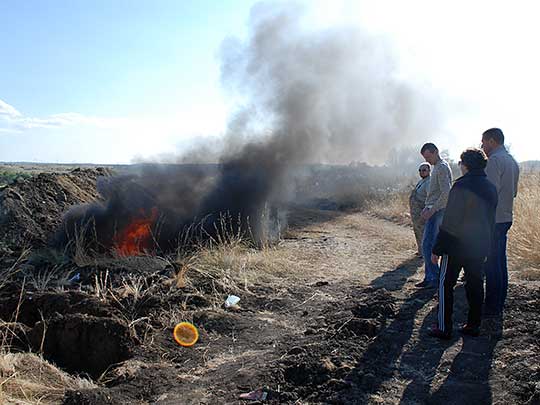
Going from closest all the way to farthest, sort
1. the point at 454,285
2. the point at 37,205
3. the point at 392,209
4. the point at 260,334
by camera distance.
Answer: the point at 454,285, the point at 260,334, the point at 37,205, the point at 392,209

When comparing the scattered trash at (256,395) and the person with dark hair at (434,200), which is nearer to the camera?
the scattered trash at (256,395)

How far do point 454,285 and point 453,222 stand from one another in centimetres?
66

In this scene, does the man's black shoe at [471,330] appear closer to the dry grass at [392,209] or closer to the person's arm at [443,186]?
the person's arm at [443,186]

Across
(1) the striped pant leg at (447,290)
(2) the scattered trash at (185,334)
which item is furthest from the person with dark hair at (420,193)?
(2) the scattered trash at (185,334)

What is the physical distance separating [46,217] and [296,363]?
431 inches

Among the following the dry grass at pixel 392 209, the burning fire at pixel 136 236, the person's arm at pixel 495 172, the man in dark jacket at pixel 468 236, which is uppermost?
the person's arm at pixel 495 172

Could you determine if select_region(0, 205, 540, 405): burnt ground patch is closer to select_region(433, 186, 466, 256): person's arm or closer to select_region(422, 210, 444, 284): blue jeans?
select_region(422, 210, 444, 284): blue jeans

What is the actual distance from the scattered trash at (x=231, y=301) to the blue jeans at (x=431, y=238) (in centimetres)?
285

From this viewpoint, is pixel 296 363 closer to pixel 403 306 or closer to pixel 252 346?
pixel 252 346

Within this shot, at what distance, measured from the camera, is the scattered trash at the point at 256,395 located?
4004mm

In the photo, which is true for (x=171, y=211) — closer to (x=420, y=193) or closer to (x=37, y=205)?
(x=37, y=205)

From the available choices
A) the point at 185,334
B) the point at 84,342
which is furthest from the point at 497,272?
the point at 84,342

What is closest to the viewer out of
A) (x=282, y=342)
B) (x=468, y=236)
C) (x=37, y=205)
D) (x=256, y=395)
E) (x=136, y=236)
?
(x=256, y=395)

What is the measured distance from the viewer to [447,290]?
4.96 metres
